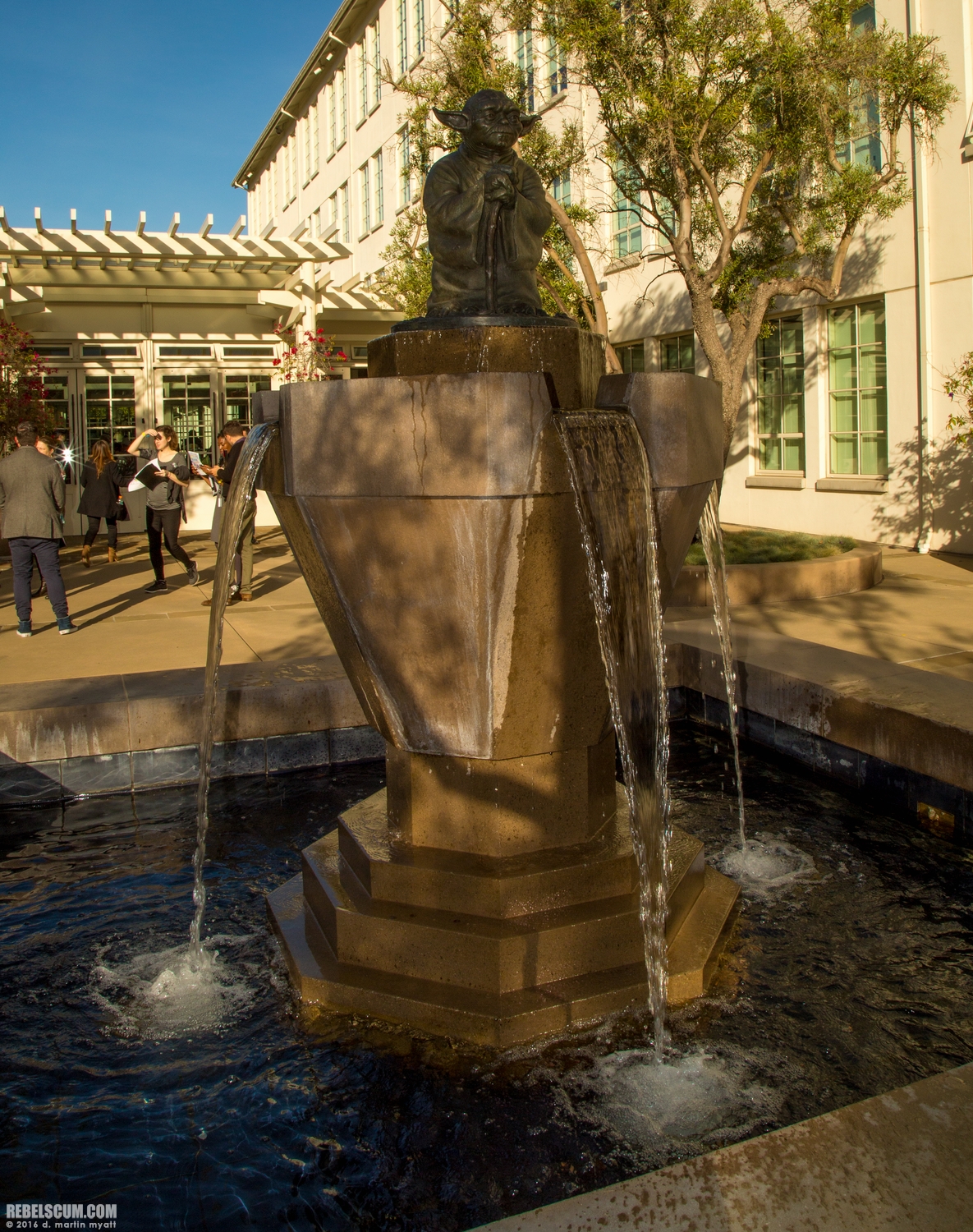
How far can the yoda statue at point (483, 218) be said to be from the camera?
3734 mm

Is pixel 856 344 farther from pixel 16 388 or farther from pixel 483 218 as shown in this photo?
pixel 483 218

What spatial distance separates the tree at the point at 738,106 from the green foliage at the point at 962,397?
156 cm

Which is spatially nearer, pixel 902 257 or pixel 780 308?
pixel 902 257

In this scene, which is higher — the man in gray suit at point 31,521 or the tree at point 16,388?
the tree at point 16,388

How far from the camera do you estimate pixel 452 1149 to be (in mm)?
2633

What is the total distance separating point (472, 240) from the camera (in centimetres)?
377

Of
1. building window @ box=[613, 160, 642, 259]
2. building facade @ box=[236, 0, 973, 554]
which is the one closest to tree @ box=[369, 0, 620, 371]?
building facade @ box=[236, 0, 973, 554]

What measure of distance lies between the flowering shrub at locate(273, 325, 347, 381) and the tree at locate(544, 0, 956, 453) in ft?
20.5

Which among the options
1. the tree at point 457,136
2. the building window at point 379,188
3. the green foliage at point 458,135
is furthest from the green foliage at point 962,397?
the building window at point 379,188

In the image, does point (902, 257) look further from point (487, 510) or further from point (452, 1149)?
point (452, 1149)

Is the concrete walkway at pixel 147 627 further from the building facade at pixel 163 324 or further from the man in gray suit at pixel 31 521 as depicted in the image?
the building facade at pixel 163 324

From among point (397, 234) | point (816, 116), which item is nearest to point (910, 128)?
point (816, 116)

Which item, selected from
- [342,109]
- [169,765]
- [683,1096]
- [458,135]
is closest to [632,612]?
[683,1096]

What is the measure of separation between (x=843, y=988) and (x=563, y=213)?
949 centimetres
